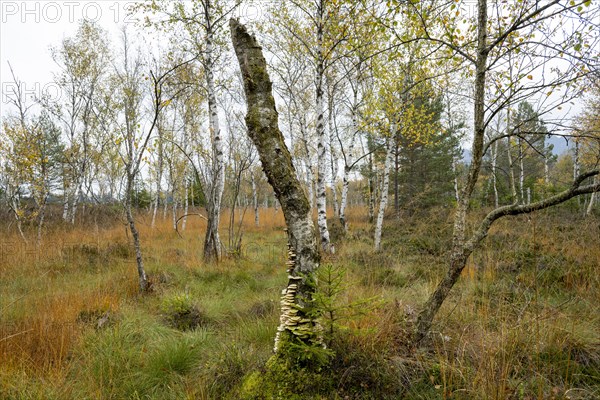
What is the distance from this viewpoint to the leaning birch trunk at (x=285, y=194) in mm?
→ 1820

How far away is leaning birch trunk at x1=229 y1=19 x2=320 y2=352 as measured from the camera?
1.82m

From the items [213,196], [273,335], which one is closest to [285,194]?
[273,335]

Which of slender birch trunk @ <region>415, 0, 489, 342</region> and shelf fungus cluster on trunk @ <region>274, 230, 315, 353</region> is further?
slender birch trunk @ <region>415, 0, 489, 342</region>

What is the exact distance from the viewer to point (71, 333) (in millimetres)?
2652

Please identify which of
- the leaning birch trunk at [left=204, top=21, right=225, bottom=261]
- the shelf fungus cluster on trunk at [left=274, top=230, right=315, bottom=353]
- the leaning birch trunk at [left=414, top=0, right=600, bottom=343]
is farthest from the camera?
the leaning birch trunk at [left=204, top=21, right=225, bottom=261]

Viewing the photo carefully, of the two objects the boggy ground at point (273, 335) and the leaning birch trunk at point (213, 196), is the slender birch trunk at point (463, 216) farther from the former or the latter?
the leaning birch trunk at point (213, 196)

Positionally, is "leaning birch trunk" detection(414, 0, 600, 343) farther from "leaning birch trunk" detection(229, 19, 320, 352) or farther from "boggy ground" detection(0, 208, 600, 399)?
"leaning birch trunk" detection(229, 19, 320, 352)

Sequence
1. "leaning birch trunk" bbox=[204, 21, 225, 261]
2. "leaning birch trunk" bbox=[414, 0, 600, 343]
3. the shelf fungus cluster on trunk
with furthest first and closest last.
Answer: "leaning birch trunk" bbox=[204, 21, 225, 261] → "leaning birch trunk" bbox=[414, 0, 600, 343] → the shelf fungus cluster on trunk

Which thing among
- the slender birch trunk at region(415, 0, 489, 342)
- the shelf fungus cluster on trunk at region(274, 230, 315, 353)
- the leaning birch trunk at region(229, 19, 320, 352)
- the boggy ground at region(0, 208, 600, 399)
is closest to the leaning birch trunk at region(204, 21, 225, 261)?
the boggy ground at region(0, 208, 600, 399)

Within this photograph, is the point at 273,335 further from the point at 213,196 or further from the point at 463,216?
the point at 213,196

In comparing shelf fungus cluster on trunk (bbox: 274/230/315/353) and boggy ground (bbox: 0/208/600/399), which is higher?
shelf fungus cluster on trunk (bbox: 274/230/315/353)

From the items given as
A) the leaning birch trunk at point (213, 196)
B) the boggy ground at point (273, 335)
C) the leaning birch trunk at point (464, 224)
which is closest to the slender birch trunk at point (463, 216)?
the leaning birch trunk at point (464, 224)

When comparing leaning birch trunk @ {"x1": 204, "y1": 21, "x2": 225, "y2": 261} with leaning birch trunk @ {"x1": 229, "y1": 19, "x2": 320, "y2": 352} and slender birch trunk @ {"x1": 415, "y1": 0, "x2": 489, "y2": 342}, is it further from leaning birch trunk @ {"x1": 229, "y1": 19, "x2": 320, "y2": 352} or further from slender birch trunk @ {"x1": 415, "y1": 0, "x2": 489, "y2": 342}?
slender birch trunk @ {"x1": 415, "y1": 0, "x2": 489, "y2": 342}

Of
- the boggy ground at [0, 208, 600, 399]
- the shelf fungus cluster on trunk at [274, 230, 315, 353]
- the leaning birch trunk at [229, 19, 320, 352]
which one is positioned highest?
the leaning birch trunk at [229, 19, 320, 352]
